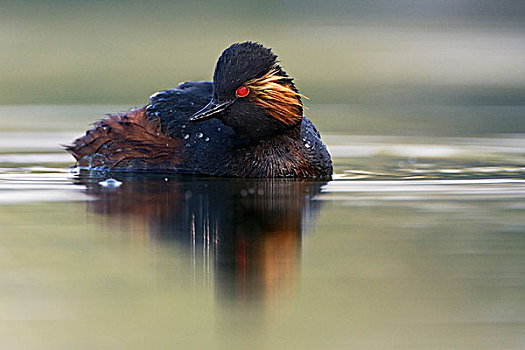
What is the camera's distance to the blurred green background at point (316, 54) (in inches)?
719

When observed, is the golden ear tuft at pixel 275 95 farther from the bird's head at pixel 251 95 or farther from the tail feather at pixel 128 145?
the tail feather at pixel 128 145

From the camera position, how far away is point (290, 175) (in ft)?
35.3

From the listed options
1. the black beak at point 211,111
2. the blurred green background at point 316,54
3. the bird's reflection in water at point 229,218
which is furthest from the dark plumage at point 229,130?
the blurred green background at point 316,54

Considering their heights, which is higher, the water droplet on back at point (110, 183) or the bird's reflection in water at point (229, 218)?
the water droplet on back at point (110, 183)

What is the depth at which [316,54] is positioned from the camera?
93.1 ft

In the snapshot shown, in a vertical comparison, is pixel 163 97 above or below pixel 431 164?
above

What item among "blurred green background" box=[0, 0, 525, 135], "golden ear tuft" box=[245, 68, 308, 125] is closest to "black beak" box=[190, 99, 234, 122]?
"golden ear tuft" box=[245, 68, 308, 125]

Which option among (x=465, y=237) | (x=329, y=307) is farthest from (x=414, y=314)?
(x=465, y=237)

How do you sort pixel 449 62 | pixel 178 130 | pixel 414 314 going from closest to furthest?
pixel 414 314 → pixel 178 130 → pixel 449 62

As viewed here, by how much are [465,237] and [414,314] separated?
6.50ft

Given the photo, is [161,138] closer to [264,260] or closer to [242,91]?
[242,91]

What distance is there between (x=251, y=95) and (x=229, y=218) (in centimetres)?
238

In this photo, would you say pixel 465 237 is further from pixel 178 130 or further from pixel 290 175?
pixel 178 130

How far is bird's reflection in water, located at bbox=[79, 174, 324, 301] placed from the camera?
265 inches
